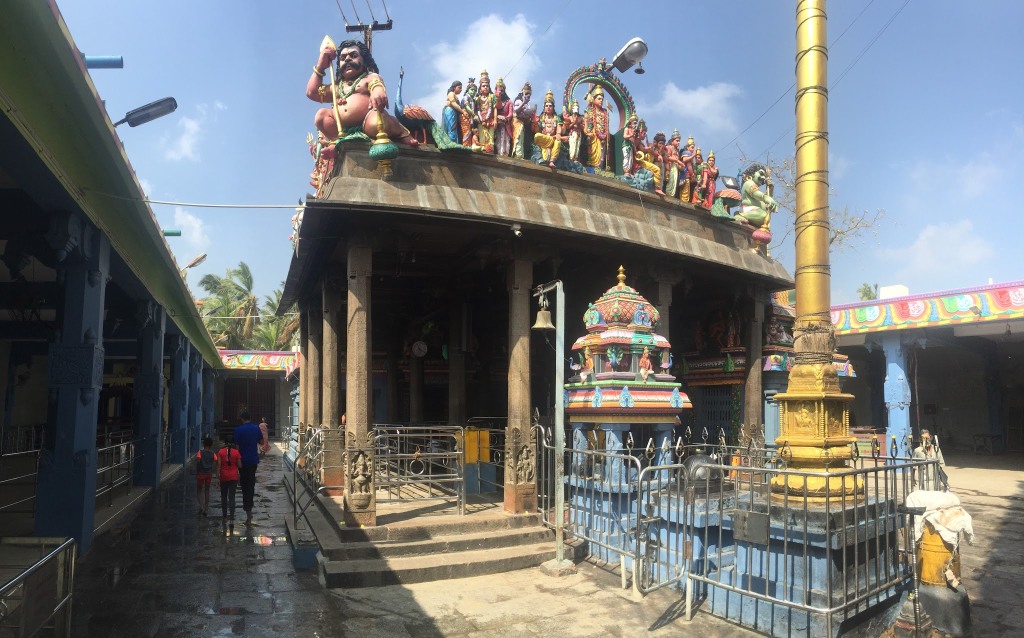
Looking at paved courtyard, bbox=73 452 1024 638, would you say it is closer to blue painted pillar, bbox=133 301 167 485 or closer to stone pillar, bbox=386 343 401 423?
blue painted pillar, bbox=133 301 167 485

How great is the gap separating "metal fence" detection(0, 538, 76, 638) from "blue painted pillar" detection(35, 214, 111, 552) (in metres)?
4.03

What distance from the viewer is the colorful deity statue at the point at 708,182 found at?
13.9 meters

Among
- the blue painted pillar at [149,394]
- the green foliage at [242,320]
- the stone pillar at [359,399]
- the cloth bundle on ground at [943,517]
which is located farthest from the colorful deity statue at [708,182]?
the green foliage at [242,320]

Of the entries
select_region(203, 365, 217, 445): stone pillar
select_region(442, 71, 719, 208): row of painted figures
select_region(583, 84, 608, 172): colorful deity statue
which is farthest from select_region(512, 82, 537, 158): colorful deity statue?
select_region(203, 365, 217, 445): stone pillar

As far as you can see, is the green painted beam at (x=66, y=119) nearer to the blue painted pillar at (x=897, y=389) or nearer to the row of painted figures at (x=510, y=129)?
the row of painted figures at (x=510, y=129)

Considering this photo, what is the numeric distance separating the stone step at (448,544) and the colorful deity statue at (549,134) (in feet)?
19.6

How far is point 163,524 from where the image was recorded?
11.0 metres

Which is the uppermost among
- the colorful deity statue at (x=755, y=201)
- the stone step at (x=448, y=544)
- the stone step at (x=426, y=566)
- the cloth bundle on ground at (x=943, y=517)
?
the colorful deity statue at (x=755, y=201)

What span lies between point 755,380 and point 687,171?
463 cm

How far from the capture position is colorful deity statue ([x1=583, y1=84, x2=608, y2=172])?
1212cm

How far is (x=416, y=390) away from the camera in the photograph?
17250 millimetres

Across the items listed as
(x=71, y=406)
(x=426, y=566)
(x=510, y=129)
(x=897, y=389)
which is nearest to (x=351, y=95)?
(x=510, y=129)

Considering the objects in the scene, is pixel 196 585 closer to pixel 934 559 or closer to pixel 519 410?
pixel 519 410

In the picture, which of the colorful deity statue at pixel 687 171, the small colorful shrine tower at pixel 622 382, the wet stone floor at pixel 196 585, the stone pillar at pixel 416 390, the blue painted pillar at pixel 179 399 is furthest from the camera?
the blue painted pillar at pixel 179 399
